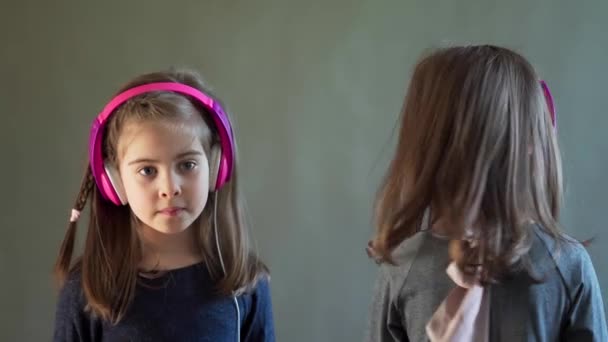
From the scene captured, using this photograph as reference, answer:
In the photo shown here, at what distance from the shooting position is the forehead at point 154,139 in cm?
104

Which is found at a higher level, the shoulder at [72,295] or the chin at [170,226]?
the chin at [170,226]

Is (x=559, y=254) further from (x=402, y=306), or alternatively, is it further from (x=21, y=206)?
(x=21, y=206)

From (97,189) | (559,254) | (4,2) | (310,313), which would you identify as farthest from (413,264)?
(4,2)

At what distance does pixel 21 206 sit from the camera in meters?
1.58

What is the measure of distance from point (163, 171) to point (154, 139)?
54 millimetres

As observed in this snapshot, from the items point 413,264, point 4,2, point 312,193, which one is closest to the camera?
point 413,264

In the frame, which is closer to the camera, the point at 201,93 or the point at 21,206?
the point at 201,93

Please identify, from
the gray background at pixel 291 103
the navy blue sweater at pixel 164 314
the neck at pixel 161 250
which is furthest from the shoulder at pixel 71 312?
the gray background at pixel 291 103

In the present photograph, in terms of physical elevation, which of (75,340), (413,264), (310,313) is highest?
(413,264)

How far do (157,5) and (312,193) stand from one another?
1.99 feet

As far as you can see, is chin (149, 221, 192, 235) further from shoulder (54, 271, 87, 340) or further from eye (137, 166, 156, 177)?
shoulder (54, 271, 87, 340)

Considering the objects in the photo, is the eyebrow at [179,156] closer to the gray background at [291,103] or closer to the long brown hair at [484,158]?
the long brown hair at [484,158]

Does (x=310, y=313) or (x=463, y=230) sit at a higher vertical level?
(x=463, y=230)

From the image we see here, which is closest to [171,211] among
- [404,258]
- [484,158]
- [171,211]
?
[171,211]
